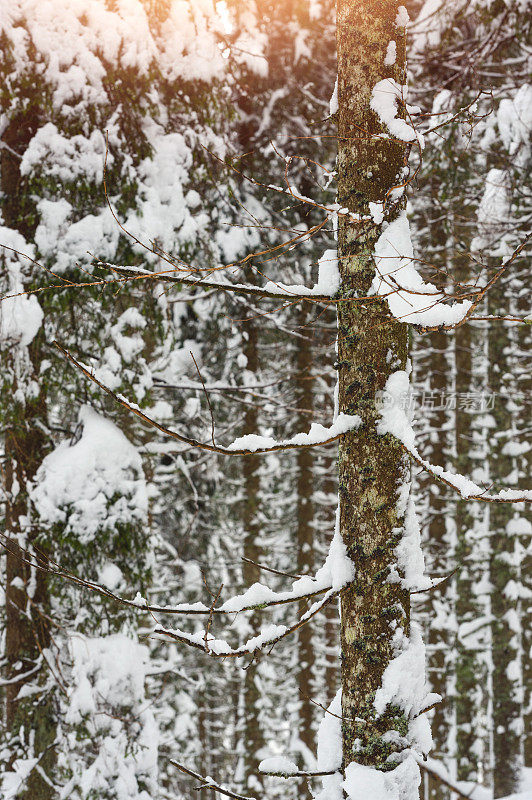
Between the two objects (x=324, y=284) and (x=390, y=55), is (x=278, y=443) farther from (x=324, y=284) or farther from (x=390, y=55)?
(x=390, y=55)

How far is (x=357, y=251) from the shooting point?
8.47 ft

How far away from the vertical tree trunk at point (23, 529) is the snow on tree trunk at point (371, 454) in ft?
12.2

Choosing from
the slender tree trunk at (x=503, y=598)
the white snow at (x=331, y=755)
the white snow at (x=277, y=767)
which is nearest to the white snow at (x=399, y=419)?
the white snow at (x=331, y=755)

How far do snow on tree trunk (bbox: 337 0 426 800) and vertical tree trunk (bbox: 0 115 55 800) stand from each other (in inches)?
146

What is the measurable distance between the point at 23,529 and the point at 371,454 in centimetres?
429

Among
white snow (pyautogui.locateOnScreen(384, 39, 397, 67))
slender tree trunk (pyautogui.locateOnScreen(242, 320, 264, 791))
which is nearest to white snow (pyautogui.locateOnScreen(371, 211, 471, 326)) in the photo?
white snow (pyautogui.locateOnScreen(384, 39, 397, 67))

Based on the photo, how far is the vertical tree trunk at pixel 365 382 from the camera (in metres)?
2.41

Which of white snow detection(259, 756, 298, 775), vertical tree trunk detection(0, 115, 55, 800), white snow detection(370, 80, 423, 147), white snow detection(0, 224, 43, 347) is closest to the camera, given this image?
white snow detection(259, 756, 298, 775)

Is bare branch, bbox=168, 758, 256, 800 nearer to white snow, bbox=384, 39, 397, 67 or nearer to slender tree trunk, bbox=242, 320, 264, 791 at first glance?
white snow, bbox=384, 39, 397, 67

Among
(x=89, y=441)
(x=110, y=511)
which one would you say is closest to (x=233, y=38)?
(x=89, y=441)

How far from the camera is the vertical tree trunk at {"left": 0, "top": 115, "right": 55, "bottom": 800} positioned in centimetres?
538

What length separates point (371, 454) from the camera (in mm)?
2494

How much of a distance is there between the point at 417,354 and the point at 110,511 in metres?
8.90

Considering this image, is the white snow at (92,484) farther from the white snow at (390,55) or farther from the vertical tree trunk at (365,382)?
the white snow at (390,55)
